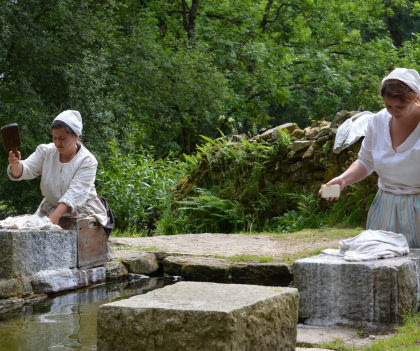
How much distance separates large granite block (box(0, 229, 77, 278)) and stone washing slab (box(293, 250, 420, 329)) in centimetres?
258

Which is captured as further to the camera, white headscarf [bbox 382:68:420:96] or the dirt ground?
the dirt ground

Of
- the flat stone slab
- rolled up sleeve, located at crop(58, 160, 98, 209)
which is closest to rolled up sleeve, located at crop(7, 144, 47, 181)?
rolled up sleeve, located at crop(58, 160, 98, 209)

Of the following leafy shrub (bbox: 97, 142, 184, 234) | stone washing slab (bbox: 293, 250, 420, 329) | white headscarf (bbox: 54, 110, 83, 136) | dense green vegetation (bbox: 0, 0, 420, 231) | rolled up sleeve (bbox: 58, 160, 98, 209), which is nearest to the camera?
stone washing slab (bbox: 293, 250, 420, 329)

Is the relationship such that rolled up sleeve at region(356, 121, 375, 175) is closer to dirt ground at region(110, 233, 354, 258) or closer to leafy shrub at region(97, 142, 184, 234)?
dirt ground at region(110, 233, 354, 258)

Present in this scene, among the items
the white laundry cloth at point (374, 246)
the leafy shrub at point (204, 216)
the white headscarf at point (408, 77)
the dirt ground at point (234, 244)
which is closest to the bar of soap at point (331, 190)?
the white laundry cloth at point (374, 246)

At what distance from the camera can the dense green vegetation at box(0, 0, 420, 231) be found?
13.7m

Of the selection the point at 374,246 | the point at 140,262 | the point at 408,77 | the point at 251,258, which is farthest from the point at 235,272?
the point at 408,77

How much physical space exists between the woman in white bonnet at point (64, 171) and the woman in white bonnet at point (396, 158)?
277 centimetres

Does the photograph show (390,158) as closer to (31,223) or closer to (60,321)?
(60,321)

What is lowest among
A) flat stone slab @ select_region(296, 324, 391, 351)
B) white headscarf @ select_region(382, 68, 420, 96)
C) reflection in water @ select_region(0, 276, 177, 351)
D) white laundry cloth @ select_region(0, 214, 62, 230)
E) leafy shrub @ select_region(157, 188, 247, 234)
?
reflection in water @ select_region(0, 276, 177, 351)

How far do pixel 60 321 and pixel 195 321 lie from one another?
2.49 metres

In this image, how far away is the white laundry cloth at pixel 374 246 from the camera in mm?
4469

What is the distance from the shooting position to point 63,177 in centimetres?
649

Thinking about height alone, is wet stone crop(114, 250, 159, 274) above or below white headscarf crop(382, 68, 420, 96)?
below
